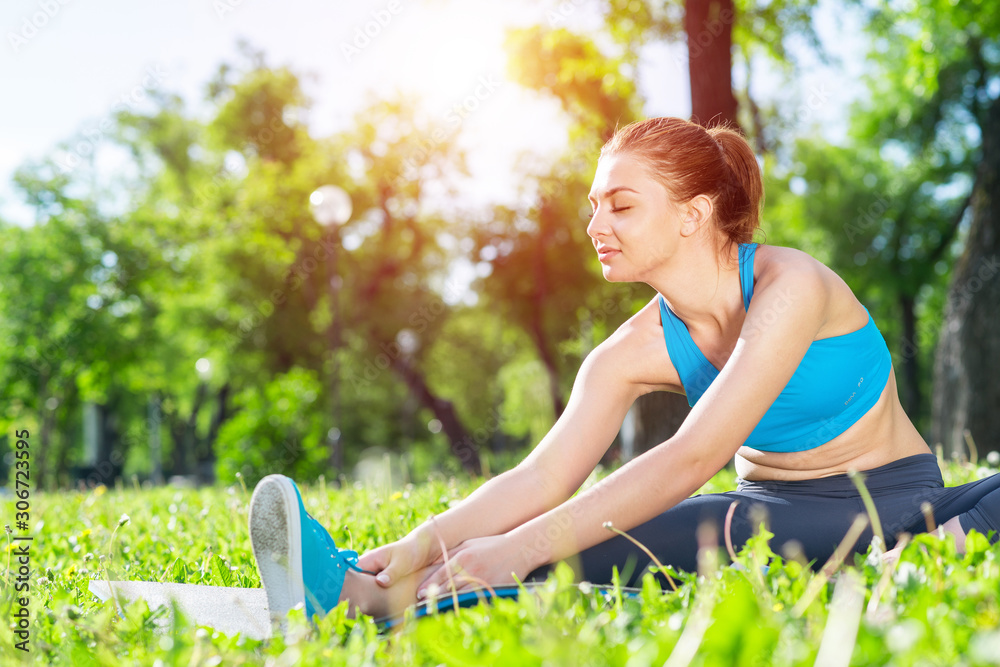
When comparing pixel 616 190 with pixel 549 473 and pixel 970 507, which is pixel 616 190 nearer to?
pixel 549 473

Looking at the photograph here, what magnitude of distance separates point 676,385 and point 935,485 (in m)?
0.92

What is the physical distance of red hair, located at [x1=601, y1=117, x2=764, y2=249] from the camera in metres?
2.50

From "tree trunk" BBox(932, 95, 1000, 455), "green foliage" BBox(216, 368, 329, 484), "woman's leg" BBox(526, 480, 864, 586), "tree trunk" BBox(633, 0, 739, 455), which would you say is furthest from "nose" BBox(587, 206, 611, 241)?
"green foliage" BBox(216, 368, 329, 484)

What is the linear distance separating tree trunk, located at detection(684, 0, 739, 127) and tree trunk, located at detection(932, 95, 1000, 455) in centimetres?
392

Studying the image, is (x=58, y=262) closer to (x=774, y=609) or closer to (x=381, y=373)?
(x=774, y=609)

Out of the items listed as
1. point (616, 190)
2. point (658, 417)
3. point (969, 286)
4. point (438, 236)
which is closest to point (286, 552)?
point (616, 190)

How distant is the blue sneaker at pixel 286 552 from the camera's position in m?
1.80

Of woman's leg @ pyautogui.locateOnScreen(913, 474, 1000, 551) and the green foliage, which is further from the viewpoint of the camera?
the green foliage

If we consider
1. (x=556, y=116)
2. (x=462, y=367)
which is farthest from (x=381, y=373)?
(x=556, y=116)

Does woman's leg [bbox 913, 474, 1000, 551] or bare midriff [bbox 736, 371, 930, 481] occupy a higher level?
bare midriff [bbox 736, 371, 930, 481]

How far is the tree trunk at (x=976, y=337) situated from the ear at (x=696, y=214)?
286 inches

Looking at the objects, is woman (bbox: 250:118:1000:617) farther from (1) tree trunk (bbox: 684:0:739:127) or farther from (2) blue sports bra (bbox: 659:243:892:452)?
(1) tree trunk (bbox: 684:0:739:127)

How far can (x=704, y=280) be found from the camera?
8.36 ft

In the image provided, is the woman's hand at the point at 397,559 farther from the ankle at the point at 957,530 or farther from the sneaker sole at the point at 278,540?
the ankle at the point at 957,530
